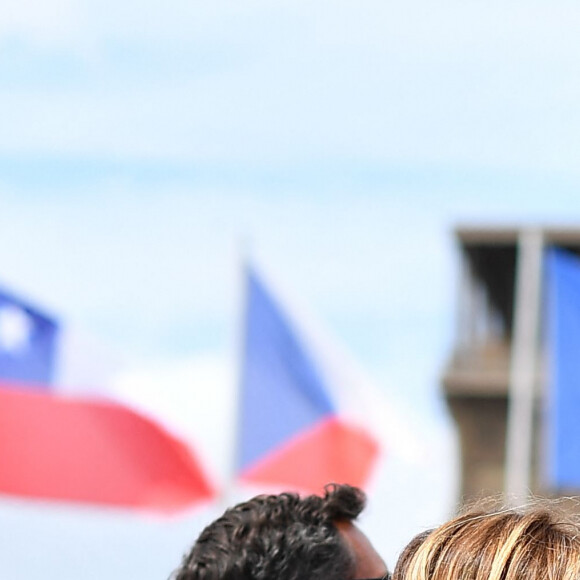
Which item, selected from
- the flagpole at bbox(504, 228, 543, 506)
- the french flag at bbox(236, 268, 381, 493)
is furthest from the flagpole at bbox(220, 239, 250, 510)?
the flagpole at bbox(504, 228, 543, 506)

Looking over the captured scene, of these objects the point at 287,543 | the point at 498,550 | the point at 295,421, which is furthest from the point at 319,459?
the point at 498,550

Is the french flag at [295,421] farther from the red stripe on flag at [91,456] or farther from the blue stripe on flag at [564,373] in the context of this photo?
the blue stripe on flag at [564,373]

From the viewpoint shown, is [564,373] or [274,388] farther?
[564,373]

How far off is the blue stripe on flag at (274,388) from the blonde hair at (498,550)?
657cm

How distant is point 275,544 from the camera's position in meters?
1.79

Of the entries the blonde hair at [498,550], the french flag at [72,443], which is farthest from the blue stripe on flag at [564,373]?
the blonde hair at [498,550]

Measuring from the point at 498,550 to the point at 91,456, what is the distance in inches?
237

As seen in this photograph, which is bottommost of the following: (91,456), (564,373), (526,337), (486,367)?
(91,456)

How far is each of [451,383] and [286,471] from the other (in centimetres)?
1076

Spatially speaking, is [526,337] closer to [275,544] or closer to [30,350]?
[30,350]

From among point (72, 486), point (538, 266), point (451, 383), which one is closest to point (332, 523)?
point (72, 486)

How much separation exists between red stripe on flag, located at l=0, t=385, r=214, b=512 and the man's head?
5277mm

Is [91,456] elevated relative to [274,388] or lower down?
lower down

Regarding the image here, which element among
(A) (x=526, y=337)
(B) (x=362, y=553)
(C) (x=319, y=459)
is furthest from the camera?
(A) (x=526, y=337)
